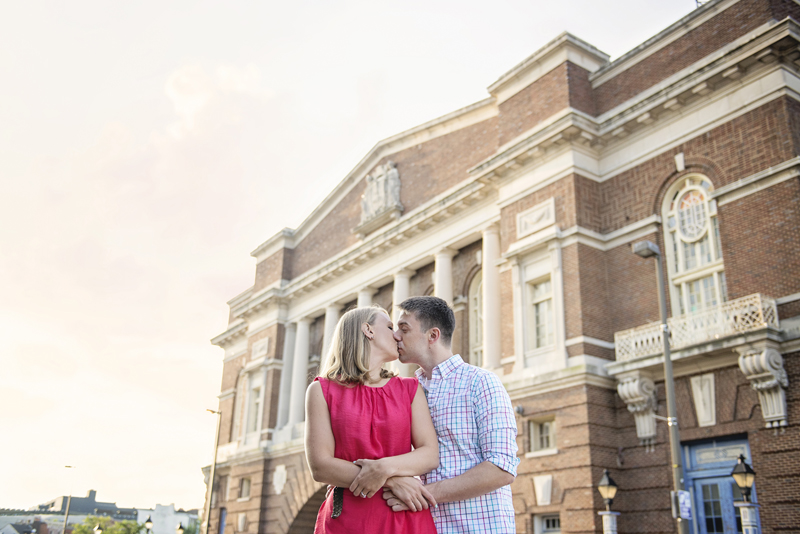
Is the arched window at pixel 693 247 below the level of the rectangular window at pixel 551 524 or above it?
above

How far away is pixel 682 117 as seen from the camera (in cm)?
2016

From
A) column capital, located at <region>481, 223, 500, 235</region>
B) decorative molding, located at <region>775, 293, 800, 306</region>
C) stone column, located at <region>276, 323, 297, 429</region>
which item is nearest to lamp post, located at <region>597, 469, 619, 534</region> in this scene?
decorative molding, located at <region>775, 293, 800, 306</region>

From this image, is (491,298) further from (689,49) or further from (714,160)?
(689,49)

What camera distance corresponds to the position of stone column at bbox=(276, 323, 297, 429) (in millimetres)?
35094

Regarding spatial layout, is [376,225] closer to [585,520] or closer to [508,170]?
[508,170]

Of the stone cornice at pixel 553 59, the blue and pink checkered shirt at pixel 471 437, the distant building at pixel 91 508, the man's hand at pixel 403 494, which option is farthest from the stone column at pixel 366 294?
the distant building at pixel 91 508

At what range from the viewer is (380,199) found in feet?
104

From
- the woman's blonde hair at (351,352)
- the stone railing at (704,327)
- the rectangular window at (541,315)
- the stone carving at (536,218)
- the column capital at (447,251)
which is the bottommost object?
the woman's blonde hair at (351,352)

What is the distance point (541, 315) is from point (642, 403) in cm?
423

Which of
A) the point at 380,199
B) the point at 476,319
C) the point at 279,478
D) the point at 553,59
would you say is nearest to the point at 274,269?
the point at 380,199

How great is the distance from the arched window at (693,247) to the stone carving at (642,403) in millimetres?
2210

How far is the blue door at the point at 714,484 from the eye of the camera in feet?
55.3

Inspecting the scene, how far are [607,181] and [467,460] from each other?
1910cm

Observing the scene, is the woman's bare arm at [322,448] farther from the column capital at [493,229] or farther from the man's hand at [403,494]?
the column capital at [493,229]
